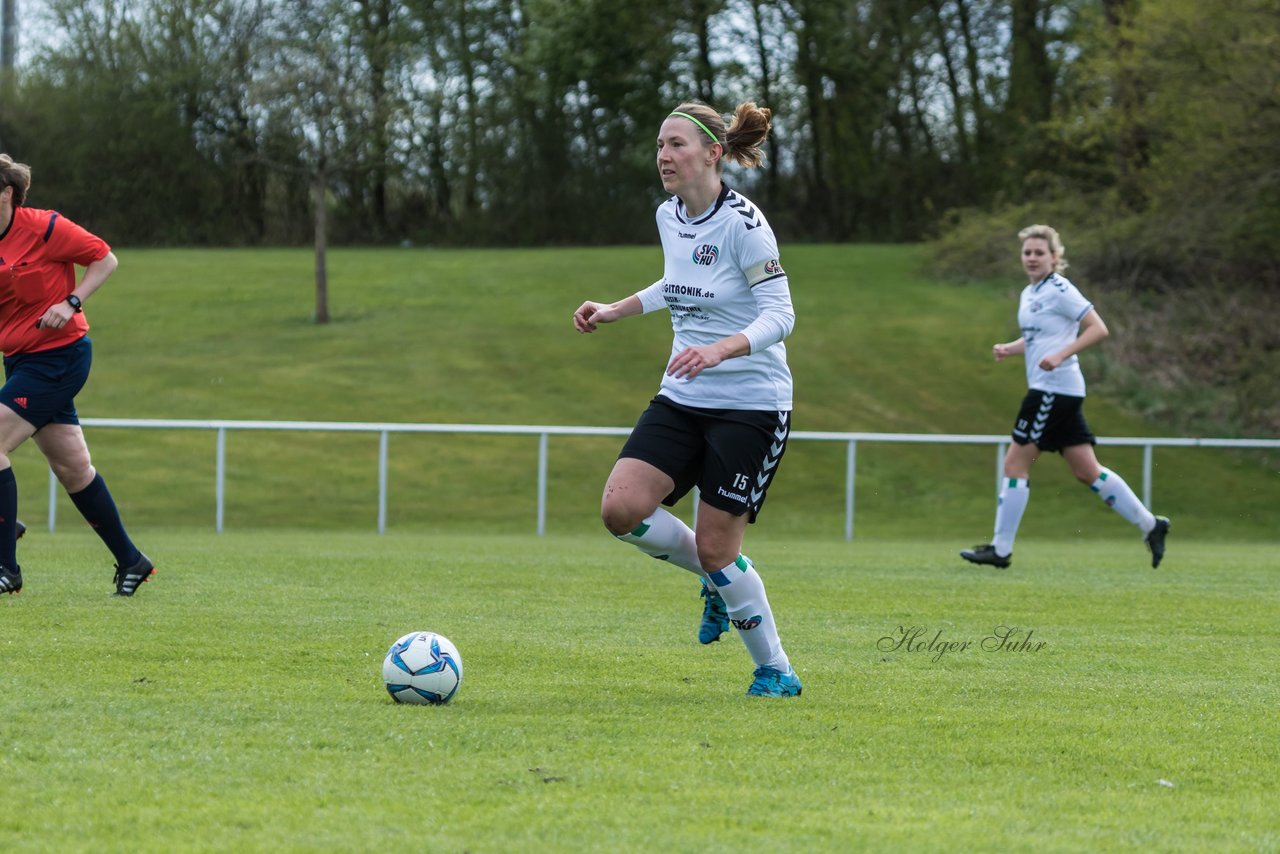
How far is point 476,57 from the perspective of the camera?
44.1 meters

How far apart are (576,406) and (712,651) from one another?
56.8 feet

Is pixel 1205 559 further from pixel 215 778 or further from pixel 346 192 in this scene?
pixel 346 192

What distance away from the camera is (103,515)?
794cm

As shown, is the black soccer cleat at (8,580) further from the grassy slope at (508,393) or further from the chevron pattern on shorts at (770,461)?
the grassy slope at (508,393)

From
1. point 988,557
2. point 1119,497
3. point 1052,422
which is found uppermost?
point 1052,422

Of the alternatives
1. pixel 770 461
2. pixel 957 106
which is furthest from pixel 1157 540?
pixel 957 106

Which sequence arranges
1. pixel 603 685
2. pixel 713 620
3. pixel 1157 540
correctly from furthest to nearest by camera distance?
1. pixel 1157 540
2. pixel 713 620
3. pixel 603 685

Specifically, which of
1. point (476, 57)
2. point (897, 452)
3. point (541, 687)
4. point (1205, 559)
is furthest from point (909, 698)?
point (476, 57)

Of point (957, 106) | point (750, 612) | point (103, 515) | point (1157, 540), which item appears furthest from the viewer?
point (957, 106)

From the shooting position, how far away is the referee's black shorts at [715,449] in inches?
216

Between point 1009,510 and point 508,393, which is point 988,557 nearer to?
point 1009,510

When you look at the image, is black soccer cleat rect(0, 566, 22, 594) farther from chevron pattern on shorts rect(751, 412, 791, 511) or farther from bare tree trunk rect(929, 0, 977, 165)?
bare tree trunk rect(929, 0, 977, 165)

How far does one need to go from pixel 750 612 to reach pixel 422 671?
3.86ft

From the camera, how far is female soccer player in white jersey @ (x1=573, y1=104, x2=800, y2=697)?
548 centimetres
